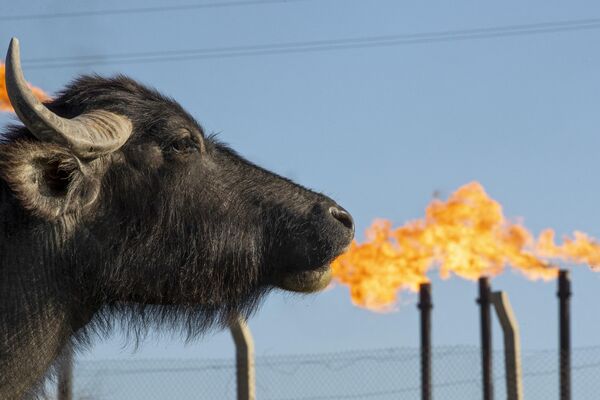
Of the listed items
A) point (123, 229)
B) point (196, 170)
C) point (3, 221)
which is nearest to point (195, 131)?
point (196, 170)

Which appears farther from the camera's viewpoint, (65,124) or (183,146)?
(183,146)

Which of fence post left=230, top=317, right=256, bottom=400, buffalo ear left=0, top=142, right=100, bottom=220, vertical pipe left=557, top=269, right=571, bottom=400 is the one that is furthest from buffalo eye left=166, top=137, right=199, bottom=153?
vertical pipe left=557, top=269, right=571, bottom=400

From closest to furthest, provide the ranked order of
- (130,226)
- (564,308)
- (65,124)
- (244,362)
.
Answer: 1. (65,124)
2. (130,226)
3. (244,362)
4. (564,308)

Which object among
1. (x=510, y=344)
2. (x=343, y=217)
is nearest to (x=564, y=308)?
(x=510, y=344)

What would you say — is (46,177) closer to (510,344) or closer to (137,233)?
(137,233)

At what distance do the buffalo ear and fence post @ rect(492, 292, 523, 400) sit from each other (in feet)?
22.0

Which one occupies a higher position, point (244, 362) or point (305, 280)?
point (305, 280)

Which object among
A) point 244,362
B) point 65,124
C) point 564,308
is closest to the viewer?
point 65,124

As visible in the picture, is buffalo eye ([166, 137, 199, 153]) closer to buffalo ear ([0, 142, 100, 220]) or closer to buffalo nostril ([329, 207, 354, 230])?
buffalo ear ([0, 142, 100, 220])

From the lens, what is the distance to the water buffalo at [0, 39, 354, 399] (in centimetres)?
643

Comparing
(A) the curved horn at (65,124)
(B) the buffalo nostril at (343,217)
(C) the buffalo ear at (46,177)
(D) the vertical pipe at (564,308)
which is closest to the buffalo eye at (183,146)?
(A) the curved horn at (65,124)

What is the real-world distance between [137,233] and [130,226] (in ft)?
0.15

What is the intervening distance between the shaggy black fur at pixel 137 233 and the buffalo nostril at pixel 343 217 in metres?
0.04

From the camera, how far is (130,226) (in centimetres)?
681
